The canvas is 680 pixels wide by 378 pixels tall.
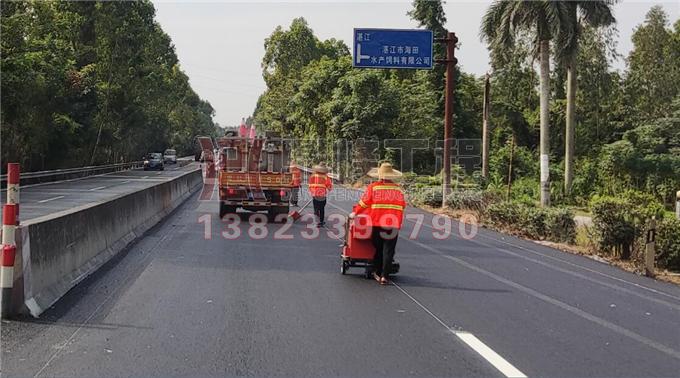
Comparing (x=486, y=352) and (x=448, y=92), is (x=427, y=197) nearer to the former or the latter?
(x=448, y=92)

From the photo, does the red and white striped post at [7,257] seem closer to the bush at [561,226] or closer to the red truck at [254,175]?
the bush at [561,226]

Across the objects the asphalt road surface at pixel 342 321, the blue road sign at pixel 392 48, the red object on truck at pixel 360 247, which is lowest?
the asphalt road surface at pixel 342 321

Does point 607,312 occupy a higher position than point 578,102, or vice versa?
point 578,102

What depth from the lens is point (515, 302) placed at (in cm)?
927

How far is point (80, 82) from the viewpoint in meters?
48.5

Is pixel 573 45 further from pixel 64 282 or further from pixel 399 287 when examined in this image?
pixel 64 282

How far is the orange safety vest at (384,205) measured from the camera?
34.2 ft

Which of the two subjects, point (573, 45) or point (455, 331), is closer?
point (455, 331)

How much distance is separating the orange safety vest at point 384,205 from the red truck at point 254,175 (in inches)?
419

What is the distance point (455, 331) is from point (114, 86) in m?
50.6

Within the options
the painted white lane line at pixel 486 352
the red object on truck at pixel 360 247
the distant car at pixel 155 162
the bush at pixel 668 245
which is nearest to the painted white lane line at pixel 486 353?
the painted white lane line at pixel 486 352

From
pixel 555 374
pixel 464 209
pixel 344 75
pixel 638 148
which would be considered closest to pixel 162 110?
pixel 344 75

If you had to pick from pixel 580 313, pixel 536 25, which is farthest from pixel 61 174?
pixel 580 313

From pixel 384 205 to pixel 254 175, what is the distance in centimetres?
1106
